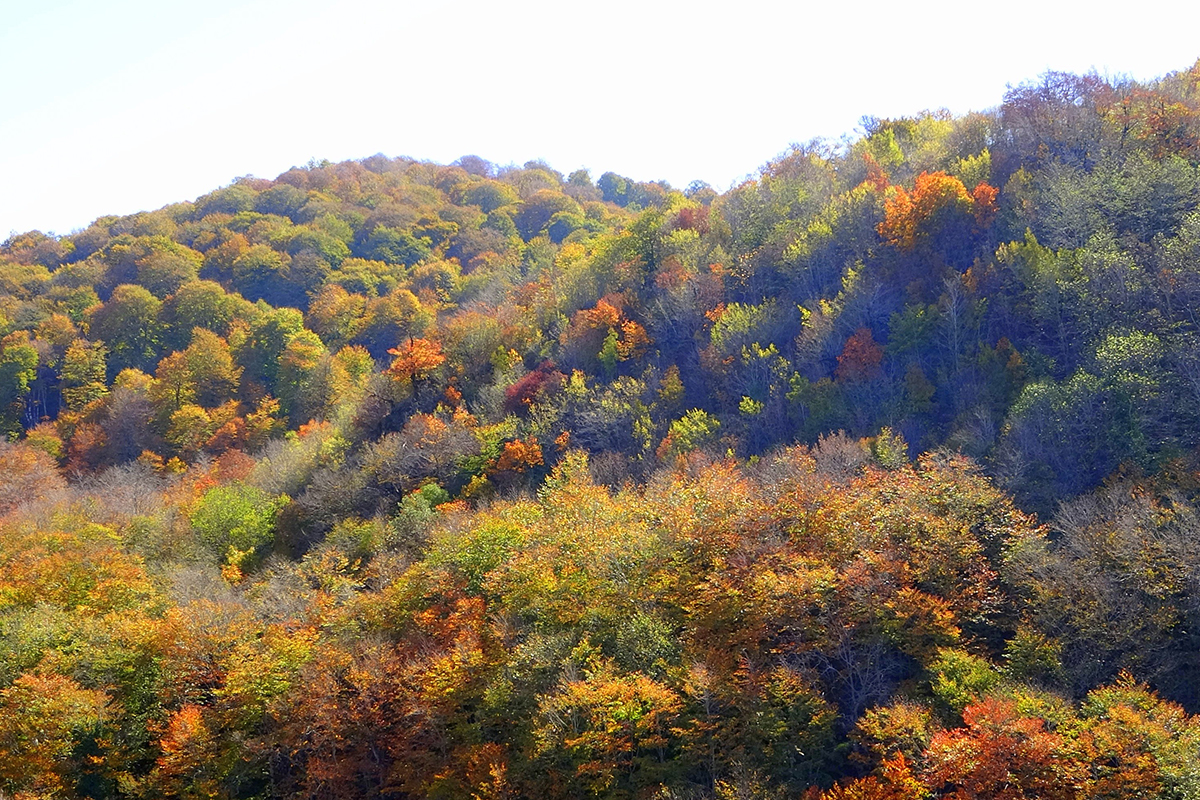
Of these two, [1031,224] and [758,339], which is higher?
[1031,224]

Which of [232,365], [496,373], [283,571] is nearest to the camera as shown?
[283,571]

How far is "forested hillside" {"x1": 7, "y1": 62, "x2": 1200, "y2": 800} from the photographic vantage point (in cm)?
2458

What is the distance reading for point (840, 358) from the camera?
143 ft

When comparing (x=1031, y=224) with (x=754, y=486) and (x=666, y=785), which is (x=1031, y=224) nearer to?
(x=754, y=486)

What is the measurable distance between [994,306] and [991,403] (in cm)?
627

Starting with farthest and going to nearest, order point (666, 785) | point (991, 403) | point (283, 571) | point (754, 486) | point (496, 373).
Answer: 1. point (496, 373)
2. point (283, 571)
3. point (991, 403)
4. point (754, 486)
5. point (666, 785)

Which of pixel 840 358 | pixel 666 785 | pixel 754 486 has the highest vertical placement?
pixel 840 358

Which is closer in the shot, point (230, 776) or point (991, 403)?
point (230, 776)

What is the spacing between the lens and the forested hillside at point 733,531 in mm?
24578

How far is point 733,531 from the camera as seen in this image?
3016 centimetres

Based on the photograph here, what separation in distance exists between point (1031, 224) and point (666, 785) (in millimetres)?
34264

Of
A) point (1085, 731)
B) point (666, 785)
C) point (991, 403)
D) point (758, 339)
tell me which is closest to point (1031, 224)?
point (991, 403)

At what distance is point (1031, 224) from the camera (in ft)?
137

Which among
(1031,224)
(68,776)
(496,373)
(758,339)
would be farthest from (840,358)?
(68,776)
